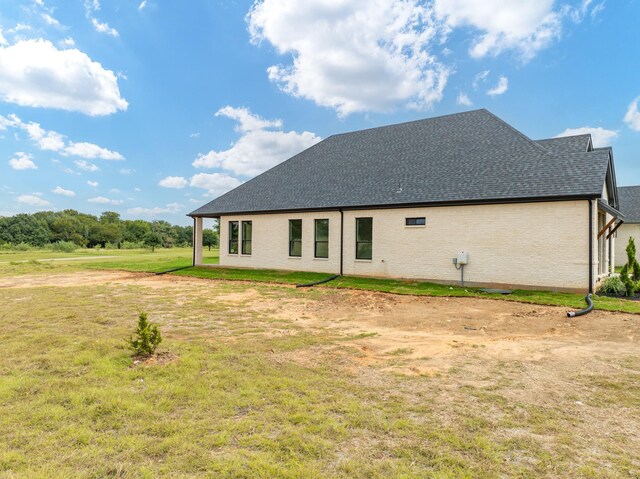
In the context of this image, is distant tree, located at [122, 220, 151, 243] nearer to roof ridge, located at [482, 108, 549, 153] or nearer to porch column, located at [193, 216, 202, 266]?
porch column, located at [193, 216, 202, 266]

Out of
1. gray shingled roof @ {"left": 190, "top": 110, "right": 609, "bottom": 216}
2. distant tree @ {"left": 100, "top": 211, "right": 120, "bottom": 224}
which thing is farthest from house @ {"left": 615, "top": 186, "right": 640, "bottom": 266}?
distant tree @ {"left": 100, "top": 211, "right": 120, "bottom": 224}

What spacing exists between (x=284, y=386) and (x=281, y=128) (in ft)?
82.9

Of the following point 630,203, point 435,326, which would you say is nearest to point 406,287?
point 435,326

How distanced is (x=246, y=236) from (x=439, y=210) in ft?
36.0

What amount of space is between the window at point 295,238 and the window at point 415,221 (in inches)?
224

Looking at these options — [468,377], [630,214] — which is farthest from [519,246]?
[630,214]

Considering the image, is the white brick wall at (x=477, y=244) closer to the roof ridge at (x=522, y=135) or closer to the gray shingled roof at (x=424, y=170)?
the gray shingled roof at (x=424, y=170)

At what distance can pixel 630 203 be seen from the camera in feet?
84.0

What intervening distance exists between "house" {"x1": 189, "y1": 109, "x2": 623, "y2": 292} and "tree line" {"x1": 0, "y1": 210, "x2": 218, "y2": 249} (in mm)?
33273

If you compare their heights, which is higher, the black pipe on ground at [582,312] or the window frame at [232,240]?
the window frame at [232,240]

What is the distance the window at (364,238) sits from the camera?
49.8ft

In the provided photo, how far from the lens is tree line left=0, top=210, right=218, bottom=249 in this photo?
222 ft

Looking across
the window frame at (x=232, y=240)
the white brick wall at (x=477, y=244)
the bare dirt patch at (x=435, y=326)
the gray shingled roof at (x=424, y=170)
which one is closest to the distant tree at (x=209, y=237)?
the gray shingled roof at (x=424, y=170)

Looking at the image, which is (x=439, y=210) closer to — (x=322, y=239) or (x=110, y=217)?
(x=322, y=239)
